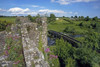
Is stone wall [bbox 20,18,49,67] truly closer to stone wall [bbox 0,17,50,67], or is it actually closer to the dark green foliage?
stone wall [bbox 0,17,50,67]

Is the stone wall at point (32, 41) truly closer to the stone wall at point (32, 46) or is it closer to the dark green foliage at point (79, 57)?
the stone wall at point (32, 46)

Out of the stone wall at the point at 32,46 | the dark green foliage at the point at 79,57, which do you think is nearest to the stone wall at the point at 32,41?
the stone wall at the point at 32,46

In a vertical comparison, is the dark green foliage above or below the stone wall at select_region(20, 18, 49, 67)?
below

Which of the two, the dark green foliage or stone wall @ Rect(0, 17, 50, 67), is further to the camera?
the dark green foliage

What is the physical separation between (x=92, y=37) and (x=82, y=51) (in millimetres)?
13325

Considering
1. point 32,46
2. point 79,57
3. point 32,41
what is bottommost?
point 79,57

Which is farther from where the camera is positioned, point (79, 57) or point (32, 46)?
point (79, 57)

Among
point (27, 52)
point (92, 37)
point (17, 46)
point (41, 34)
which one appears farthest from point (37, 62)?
point (92, 37)

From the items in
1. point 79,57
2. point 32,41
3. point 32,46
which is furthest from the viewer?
point 79,57

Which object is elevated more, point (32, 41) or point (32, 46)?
point (32, 41)

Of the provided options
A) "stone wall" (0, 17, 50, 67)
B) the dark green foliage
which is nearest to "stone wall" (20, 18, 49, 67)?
"stone wall" (0, 17, 50, 67)

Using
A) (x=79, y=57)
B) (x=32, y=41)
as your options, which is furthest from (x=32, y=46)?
(x=79, y=57)

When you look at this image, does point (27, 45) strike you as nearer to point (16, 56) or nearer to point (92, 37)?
A: point (16, 56)

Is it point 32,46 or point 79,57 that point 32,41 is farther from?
point 79,57
